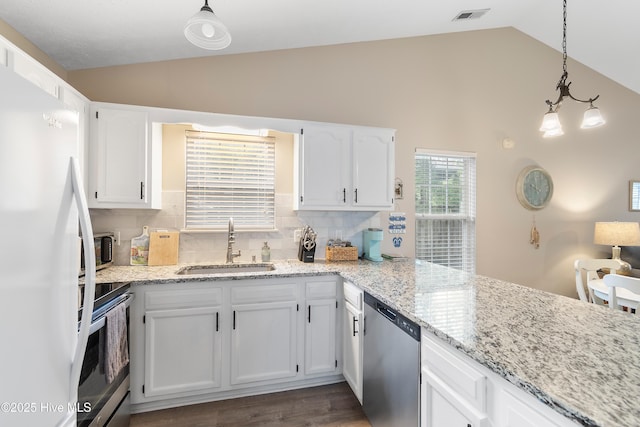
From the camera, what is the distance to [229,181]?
2777 mm

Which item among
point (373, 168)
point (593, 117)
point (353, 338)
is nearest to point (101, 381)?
point (353, 338)

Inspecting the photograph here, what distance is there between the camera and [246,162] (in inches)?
110

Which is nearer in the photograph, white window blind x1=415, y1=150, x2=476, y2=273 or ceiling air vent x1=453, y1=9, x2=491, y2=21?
ceiling air vent x1=453, y1=9, x2=491, y2=21

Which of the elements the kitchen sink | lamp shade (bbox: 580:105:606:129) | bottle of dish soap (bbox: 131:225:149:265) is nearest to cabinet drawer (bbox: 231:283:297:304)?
the kitchen sink

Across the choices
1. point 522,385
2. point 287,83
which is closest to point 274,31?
point 287,83

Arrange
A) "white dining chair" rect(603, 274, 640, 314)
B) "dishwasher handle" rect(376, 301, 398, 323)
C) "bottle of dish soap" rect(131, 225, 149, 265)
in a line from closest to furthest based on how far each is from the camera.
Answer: "dishwasher handle" rect(376, 301, 398, 323)
"white dining chair" rect(603, 274, 640, 314)
"bottle of dish soap" rect(131, 225, 149, 265)

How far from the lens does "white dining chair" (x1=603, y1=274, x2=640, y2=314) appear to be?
190 cm

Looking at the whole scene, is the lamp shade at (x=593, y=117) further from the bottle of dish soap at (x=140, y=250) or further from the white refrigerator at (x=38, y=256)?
the bottle of dish soap at (x=140, y=250)

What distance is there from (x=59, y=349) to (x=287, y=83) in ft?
8.84

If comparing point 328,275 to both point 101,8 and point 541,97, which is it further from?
point 541,97

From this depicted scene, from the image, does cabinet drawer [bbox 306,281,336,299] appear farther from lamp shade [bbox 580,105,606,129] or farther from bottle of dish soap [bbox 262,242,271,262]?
lamp shade [bbox 580,105,606,129]

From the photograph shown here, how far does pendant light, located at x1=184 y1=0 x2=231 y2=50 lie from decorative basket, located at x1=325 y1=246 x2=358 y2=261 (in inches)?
72.6

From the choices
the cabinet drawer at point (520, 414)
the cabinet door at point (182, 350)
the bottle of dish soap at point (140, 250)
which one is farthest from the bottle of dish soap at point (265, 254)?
the cabinet drawer at point (520, 414)

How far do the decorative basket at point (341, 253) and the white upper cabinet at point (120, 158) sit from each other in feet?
5.15
